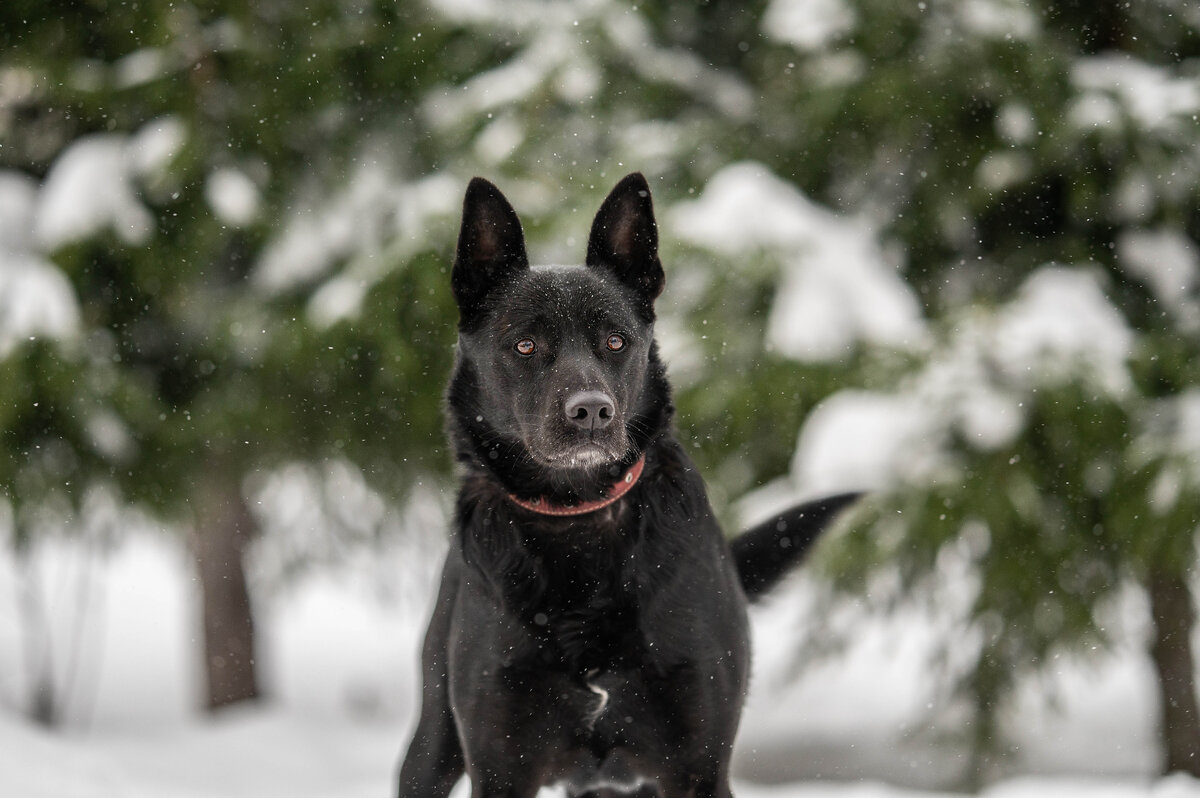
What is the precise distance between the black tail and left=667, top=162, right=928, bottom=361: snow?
3.12 meters

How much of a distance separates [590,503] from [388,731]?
8074 millimetres

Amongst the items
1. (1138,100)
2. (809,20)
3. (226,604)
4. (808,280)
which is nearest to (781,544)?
(808,280)

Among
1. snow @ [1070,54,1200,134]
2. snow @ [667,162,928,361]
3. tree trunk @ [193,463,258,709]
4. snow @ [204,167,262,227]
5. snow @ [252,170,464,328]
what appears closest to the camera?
snow @ [667,162,928,361]

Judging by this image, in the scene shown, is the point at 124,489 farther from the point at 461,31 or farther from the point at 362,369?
the point at 461,31

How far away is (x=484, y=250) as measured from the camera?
3.00 metres

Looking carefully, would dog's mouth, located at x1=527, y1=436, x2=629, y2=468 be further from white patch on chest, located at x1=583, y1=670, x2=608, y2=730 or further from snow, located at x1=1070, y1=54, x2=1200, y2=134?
snow, located at x1=1070, y1=54, x2=1200, y2=134

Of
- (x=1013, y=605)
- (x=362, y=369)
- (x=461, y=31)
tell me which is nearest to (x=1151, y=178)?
(x=1013, y=605)

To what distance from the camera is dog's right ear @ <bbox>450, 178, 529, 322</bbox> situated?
2.95 m

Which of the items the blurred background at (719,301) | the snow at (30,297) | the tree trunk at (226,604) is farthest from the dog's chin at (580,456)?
the tree trunk at (226,604)

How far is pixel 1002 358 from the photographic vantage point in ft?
20.5

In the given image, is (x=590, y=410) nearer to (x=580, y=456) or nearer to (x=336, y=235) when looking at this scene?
(x=580, y=456)

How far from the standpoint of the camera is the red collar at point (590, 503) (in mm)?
2844

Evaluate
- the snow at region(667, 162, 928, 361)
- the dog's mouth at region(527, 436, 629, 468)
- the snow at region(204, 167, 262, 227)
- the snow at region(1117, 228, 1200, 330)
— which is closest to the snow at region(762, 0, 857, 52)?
the snow at region(667, 162, 928, 361)

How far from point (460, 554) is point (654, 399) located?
0.59 m
